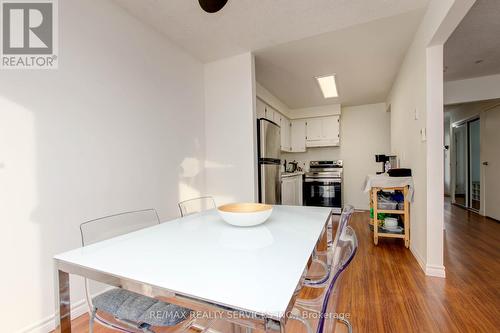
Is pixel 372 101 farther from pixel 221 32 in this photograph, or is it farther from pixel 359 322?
pixel 359 322

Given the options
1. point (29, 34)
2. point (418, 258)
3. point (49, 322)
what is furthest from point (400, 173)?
point (29, 34)

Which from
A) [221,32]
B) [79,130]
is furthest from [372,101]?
[79,130]

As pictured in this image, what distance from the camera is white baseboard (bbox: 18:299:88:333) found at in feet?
4.35

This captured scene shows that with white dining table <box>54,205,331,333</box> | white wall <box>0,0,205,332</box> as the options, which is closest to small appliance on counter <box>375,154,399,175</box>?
white dining table <box>54,205,331,333</box>

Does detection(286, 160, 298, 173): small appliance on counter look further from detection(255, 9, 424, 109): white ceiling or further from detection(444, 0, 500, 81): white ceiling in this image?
detection(444, 0, 500, 81): white ceiling

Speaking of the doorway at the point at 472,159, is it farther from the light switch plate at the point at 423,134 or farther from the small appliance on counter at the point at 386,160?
the light switch plate at the point at 423,134

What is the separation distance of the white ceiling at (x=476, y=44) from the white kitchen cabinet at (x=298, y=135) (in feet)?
8.38

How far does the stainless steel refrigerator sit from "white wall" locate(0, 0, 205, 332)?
108 centimetres

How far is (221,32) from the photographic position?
2.28m

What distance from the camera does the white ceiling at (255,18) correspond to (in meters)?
1.87

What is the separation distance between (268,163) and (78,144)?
2121 mm

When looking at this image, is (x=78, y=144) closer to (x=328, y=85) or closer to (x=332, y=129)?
(x=328, y=85)

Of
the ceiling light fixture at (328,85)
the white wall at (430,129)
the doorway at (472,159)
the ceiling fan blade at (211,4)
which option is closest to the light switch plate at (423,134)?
the white wall at (430,129)

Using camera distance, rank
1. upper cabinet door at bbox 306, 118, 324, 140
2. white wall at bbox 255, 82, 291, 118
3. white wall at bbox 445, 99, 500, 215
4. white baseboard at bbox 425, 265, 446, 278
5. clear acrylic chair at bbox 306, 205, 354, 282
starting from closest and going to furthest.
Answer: clear acrylic chair at bbox 306, 205, 354, 282 → white baseboard at bbox 425, 265, 446, 278 → white wall at bbox 255, 82, 291, 118 → white wall at bbox 445, 99, 500, 215 → upper cabinet door at bbox 306, 118, 324, 140
